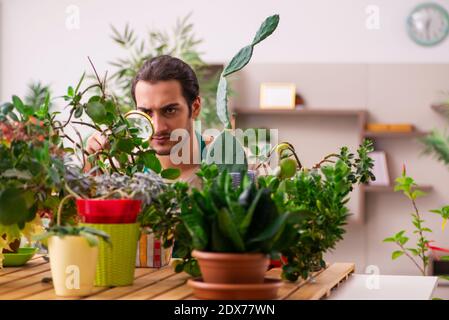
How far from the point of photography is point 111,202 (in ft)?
4.35

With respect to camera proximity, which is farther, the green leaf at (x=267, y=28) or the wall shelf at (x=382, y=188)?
the wall shelf at (x=382, y=188)

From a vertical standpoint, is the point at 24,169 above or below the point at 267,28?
below

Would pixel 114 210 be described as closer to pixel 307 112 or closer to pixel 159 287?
pixel 159 287

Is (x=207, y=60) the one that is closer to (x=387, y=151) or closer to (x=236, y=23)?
(x=236, y=23)

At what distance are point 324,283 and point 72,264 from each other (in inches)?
18.9

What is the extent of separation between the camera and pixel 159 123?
2439 millimetres

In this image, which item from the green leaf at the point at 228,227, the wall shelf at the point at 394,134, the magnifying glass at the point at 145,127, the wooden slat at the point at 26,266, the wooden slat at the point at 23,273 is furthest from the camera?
the wall shelf at the point at 394,134

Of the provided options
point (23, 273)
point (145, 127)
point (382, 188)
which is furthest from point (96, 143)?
point (382, 188)

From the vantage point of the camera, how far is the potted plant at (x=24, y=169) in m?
1.27

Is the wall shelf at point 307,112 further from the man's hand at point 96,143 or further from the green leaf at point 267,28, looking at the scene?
the green leaf at point 267,28

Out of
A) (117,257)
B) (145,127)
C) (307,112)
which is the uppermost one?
(307,112)

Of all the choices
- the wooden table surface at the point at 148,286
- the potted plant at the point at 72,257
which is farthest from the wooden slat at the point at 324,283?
the potted plant at the point at 72,257

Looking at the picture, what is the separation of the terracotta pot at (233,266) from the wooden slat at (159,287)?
0.45 feet

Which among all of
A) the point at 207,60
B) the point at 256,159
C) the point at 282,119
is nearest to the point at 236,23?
the point at 207,60
